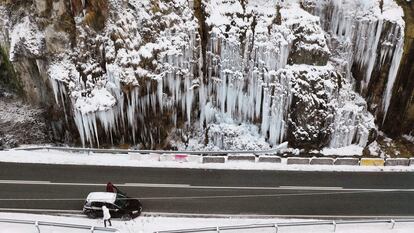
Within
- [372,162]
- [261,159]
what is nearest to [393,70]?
[372,162]

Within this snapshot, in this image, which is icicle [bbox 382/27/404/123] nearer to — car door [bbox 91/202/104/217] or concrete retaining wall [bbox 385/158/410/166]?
concrete retaining wall [bbox 385/158/410/166]

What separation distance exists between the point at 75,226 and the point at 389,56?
21.9 meters

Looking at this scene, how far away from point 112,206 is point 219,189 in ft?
18.8

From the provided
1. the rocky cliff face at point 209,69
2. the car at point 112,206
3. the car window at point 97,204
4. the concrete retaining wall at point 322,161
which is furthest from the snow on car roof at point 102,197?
the concrete retaining wall at point 322,161

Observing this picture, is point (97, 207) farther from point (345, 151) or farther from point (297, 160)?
point (345, 151)

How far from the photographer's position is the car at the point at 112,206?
1884cm

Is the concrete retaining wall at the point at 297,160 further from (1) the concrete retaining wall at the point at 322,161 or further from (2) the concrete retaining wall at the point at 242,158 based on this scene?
(2) the concrete retaining wall at the point at 242,158

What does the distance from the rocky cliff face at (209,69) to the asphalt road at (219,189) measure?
439cm

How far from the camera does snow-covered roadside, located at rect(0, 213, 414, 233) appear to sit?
60.2ft

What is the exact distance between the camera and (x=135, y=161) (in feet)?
77.1

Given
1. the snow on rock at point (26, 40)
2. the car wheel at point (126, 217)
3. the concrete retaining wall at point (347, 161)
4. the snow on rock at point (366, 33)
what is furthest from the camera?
Result: the snow on rock at point (366, 33)

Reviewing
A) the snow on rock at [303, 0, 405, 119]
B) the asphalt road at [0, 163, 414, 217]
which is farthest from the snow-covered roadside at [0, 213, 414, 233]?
the snow on rock at [303, 0, 405, 119]

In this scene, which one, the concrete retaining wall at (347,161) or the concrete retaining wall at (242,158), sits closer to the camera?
the concrete retaining wall at (242,158)

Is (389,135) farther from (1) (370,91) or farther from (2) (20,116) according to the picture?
(2) (20,116)
